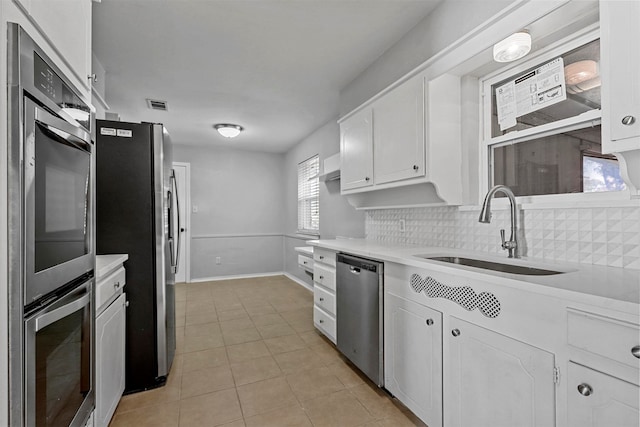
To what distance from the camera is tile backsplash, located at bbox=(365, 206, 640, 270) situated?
131 centimetres

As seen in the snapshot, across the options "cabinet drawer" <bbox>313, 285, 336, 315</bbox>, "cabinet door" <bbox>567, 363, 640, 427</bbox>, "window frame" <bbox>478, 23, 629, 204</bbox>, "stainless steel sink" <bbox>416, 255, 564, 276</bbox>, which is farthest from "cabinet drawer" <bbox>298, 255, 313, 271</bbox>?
"cabinet door" <bbox>567, 363, 640, 427</bbox>

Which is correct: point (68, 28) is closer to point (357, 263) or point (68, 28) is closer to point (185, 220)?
point (357, 263)

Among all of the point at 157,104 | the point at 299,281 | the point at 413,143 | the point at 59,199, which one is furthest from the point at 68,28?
the point at 299,281

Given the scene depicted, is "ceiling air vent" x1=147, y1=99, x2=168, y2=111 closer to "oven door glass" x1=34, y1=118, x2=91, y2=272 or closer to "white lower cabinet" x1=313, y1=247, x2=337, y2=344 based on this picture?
"white lower cabinet" x1=313, y1=247, x2=337, y2=344

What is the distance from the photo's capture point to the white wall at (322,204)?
385 centimetres

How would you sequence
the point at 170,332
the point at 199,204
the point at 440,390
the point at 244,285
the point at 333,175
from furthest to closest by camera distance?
1. the point at 199,204
2. the point at 244,285
3. the point at 333,175
4. the point at 170,332
5. the point at 440,390

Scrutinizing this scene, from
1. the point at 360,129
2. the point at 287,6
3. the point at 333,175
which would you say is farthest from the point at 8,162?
the point at 333,175

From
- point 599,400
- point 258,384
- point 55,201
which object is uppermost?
point 55,201

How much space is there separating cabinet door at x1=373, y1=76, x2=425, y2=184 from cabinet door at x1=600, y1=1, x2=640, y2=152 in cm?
98

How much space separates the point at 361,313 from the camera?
85.7 inches

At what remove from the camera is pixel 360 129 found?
9.29 ft

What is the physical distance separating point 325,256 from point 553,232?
1.73 m

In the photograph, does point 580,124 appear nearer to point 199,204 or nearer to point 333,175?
point 333,175

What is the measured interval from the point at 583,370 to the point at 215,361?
2.43 metres
